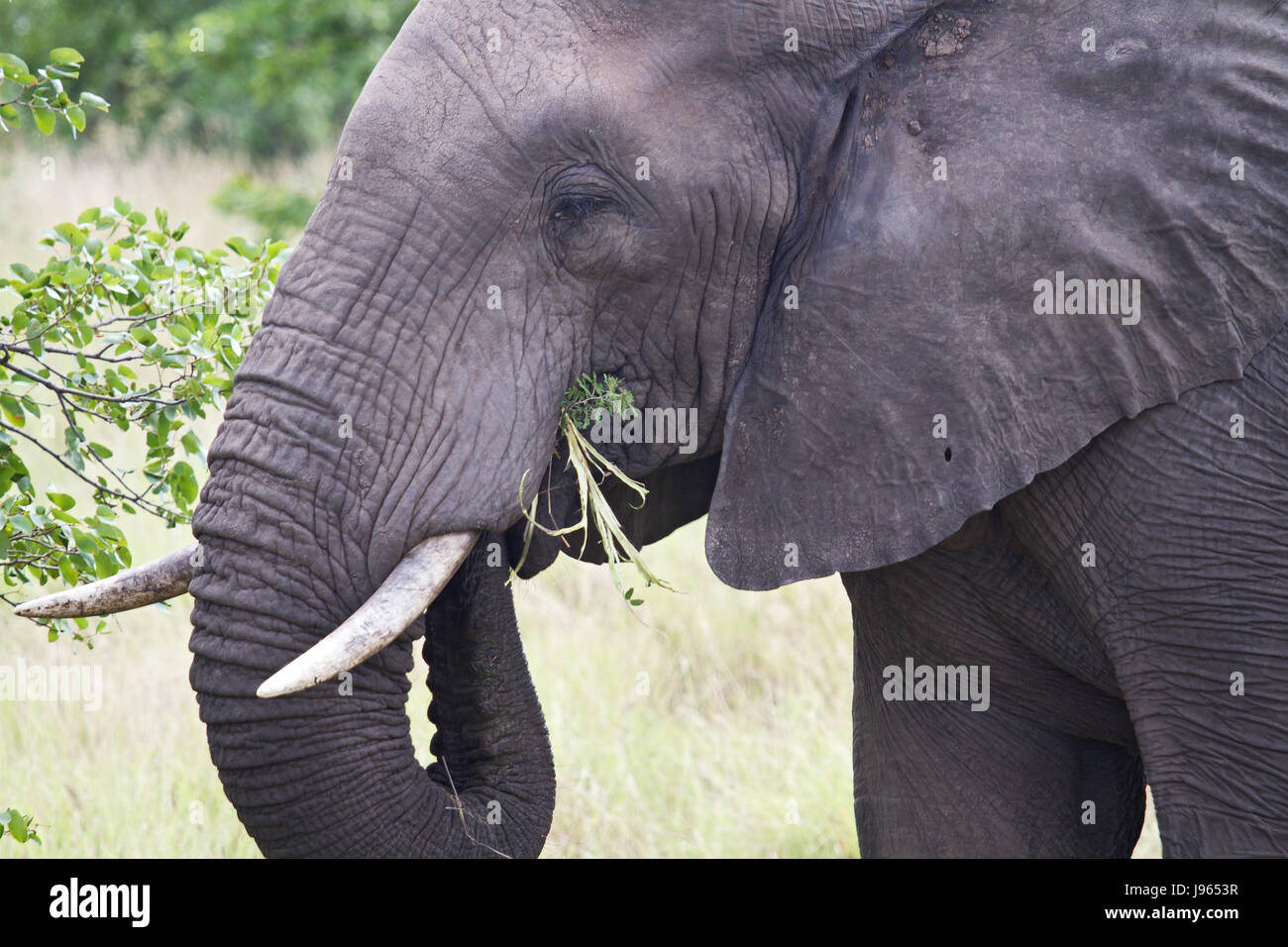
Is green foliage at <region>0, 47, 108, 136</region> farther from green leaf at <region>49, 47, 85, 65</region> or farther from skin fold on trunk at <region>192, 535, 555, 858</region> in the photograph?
skin fold on trunk at <region>192, 535, 555, 858</region>

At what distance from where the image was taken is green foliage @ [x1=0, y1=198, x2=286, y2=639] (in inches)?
139

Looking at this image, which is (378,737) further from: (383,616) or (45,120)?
(45,120)

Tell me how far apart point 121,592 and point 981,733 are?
1.90 m

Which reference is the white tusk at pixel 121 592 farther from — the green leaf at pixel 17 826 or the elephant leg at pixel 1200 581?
the elephant leg at pixel 1200 581

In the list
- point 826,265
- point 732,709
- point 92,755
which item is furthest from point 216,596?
point 732,709

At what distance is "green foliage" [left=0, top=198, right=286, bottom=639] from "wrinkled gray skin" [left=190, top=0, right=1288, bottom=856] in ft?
3.34

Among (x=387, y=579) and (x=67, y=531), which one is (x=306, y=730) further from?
(x=67, y=531)

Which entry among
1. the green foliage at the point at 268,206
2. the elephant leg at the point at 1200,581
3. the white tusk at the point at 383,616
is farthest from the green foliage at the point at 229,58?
the elephant leg at the point at 1200,581

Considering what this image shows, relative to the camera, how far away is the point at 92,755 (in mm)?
5273

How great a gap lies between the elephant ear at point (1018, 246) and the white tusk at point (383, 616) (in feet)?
2.18

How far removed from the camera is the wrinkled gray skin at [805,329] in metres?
2.66

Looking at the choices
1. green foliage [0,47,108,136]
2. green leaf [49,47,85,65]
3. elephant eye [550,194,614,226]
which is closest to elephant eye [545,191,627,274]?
elephant eye [550,194,614,226]
